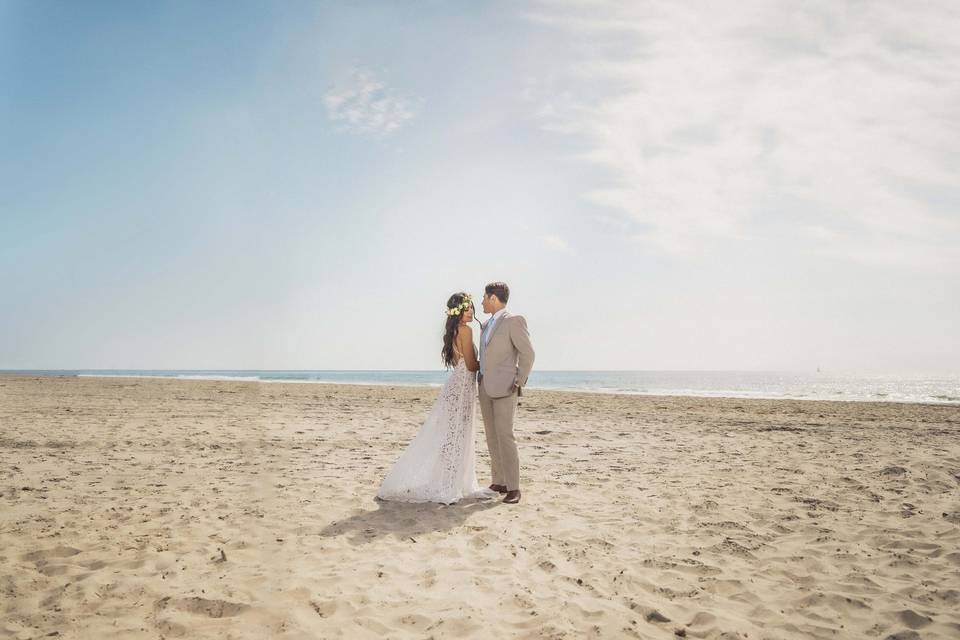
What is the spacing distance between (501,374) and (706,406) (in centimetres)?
1622

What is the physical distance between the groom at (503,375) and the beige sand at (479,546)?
0.48 metres

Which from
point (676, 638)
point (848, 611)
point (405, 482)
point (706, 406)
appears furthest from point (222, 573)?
point (706, 406)

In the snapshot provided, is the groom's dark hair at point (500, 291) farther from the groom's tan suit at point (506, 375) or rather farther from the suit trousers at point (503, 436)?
A: the suit trousers at point (503, 436)

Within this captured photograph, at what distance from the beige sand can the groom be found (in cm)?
48

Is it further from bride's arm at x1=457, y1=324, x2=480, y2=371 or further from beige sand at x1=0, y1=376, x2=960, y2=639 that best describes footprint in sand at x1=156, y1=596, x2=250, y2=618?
bride's arm at x1=457, y1=324, x2=480, y2=371

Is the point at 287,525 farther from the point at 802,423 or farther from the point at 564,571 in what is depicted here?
the point at 802,423

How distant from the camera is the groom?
632cm

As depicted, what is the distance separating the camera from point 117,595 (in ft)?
12.0

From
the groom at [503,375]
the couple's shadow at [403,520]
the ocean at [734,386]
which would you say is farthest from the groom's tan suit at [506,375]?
the ocean at [734,386]

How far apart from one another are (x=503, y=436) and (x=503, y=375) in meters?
0.72

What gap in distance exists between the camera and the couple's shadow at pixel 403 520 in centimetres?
505

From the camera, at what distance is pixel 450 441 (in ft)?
21.3

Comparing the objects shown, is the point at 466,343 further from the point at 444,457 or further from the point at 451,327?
the point at 444,457

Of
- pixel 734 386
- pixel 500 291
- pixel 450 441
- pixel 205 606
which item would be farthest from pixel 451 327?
pixel 734 386
